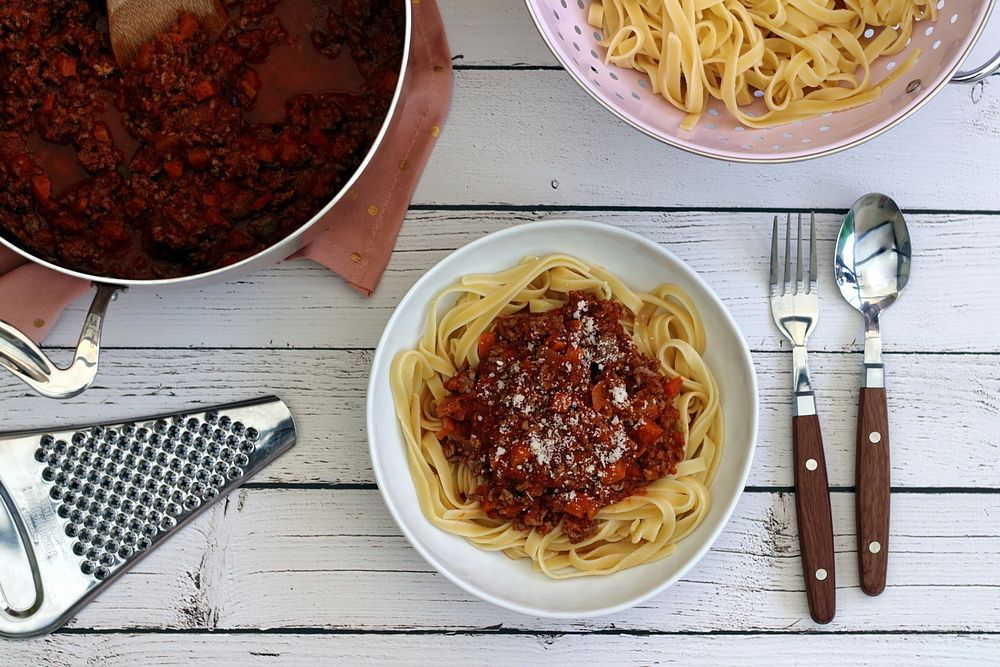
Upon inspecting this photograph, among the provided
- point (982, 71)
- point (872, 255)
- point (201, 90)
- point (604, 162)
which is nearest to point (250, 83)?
point (201, 90)

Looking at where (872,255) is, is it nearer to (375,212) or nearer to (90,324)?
(375,212)

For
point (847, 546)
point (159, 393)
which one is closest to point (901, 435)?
point (847, 546)

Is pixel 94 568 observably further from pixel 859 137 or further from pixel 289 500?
pixel 859 137

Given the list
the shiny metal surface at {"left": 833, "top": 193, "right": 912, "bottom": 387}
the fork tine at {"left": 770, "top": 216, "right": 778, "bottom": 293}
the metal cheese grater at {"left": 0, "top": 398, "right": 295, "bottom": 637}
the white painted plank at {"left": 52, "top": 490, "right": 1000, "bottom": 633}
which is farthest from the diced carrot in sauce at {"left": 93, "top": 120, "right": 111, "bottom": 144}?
the shiny metal surface at {"left": 833, "top": 193, "right": 912, "bottom": 387}

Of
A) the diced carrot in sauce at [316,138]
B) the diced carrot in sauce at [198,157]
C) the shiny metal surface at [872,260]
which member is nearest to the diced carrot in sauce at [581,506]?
the shiny metal surface at [872,260]

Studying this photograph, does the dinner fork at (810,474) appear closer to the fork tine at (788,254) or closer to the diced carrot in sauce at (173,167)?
the fork tine at (788,254)

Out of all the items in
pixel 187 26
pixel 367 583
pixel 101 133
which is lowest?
pixel 367 583
